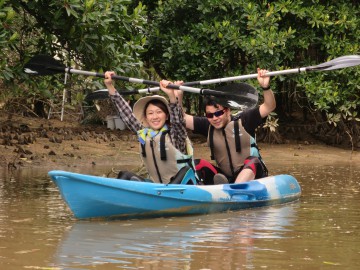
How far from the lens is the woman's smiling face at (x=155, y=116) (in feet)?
28.1

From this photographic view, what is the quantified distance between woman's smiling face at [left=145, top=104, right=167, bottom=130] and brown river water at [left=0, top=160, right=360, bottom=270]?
2.89ft

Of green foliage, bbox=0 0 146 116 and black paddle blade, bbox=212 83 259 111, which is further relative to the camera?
green foliage, bbox=0 0 146 116

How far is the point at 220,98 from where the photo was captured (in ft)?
29.6

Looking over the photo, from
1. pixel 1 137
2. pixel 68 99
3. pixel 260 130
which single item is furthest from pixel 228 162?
pixel 68 99

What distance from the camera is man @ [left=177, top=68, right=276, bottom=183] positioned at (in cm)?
925

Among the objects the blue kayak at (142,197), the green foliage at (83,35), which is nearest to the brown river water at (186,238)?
the blue kayak at (142,197)

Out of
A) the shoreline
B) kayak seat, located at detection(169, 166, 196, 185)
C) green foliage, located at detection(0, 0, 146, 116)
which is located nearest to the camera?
kayak seat, located at detection(169, 166, 196, 185)

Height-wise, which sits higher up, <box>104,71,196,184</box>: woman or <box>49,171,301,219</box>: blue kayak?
<box>104,71,196,184</box>: woman

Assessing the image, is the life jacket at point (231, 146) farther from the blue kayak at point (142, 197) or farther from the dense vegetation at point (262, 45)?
the dense vegetation at point (262, 45)

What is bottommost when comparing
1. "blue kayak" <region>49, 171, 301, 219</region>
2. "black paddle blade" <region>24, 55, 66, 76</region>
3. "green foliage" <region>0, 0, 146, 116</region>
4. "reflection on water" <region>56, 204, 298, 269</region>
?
"reflection on water" <region>56, 204, 298, 269</region>

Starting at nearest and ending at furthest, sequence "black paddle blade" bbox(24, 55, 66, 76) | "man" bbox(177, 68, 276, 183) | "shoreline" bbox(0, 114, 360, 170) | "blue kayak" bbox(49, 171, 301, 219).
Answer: "blue kayak" bbox(49, 171, 301, 219) < "man" bbox(177, 68, 276, 183) < "black paddle blade" bbox(24, 55, 66, 76) < "shoreline" bbox(0, 114, 360, 170)

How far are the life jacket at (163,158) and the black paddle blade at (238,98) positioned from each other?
2.08ft

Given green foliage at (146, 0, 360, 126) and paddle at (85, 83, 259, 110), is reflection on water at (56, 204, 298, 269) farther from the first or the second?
green foliage at (146, 0, 360, 126)

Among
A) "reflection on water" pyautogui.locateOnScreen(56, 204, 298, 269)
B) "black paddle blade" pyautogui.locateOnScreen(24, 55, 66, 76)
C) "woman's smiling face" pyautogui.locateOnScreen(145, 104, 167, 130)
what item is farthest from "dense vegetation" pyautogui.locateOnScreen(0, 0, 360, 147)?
"reflection on water" pyautogui.locateOnScreen(56, 204, 298, 269)
